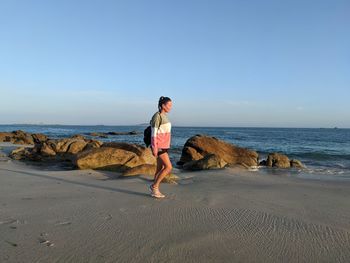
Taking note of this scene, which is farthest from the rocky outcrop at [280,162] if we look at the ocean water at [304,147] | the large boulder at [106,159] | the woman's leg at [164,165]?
the woman's leg at [164,165]

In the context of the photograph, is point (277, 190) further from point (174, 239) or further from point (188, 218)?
point (174, 239)

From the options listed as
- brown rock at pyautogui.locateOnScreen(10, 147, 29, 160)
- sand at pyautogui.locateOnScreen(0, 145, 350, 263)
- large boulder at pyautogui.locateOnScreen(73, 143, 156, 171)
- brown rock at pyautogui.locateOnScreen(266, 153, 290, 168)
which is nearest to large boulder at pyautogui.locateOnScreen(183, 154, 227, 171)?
large boulder at pyautogui.locateOnScreen(73, 143, 156, 171)

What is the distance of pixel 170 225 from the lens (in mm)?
4520

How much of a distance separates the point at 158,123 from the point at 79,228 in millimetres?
2407

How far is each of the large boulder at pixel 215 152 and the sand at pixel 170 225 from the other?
907cm

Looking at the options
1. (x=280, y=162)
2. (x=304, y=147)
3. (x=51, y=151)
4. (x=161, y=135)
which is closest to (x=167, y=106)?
(x=161, y=135)

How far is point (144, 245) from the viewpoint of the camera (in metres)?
3.76

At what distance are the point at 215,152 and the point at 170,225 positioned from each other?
1235 centimetres

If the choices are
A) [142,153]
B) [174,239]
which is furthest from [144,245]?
[142,153]

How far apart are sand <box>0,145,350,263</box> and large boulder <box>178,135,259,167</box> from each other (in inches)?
357

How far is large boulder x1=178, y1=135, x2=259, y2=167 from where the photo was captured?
1648cm

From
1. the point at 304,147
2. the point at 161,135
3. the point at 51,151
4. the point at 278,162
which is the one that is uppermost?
the point at 161,135

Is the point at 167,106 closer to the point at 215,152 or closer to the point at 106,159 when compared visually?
the point at 106,159

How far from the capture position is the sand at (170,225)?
140 inches
